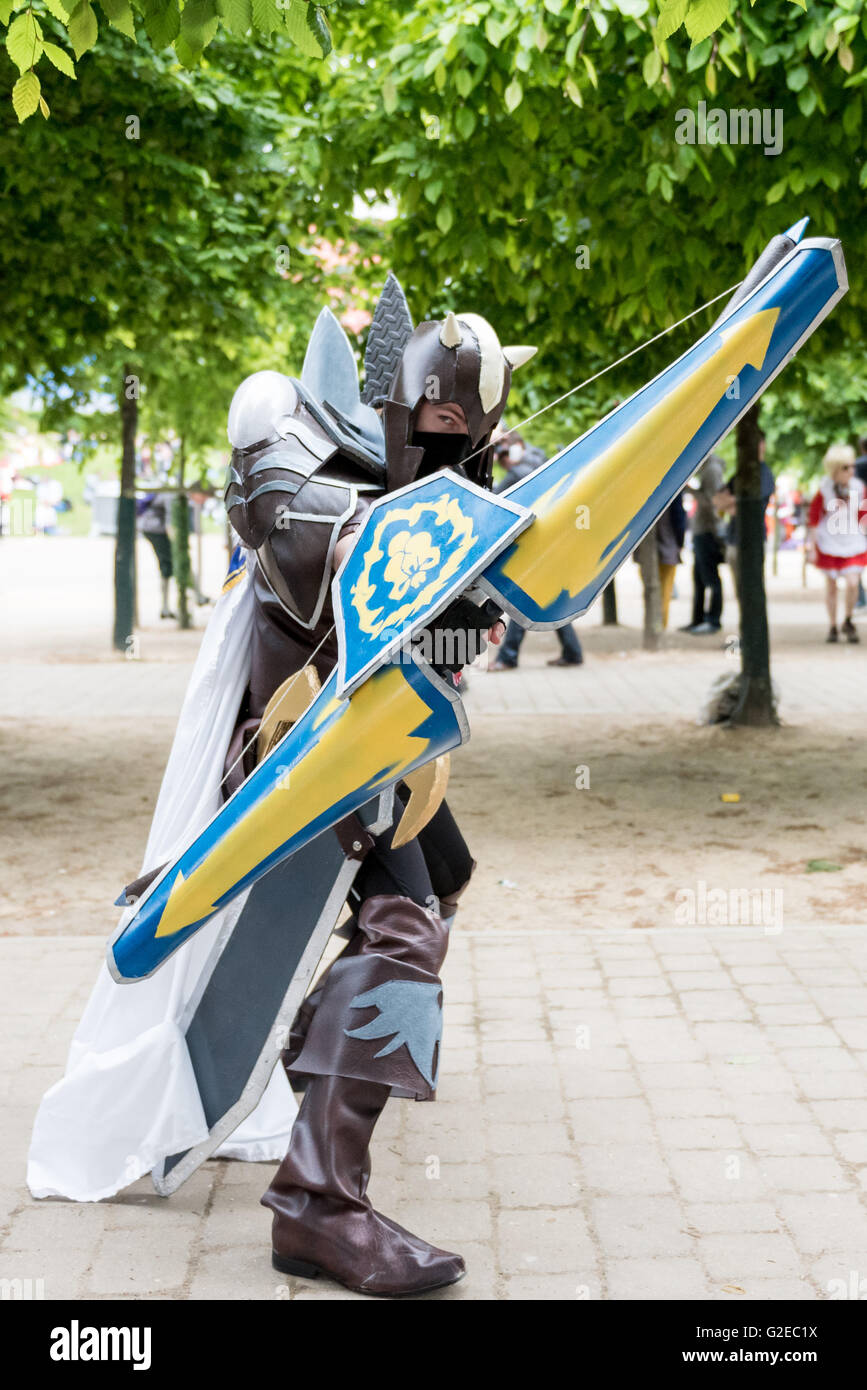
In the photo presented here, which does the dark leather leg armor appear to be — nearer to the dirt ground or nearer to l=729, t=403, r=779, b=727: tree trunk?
the dirt ground

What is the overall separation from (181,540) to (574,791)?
9107 millimetres

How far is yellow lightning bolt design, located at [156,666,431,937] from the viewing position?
2.56m

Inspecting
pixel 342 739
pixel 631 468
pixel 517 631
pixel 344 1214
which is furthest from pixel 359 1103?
pixel 517 631

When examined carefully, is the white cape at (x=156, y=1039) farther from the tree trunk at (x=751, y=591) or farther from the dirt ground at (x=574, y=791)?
the tree trunk at (x=751, y=591)

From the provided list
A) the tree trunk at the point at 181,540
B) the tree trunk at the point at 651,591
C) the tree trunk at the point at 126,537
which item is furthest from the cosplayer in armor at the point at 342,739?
the tree trunk at the point at 181,540

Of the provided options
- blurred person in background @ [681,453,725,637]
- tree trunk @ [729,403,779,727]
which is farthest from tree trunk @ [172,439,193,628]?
tree trunk @ [729,403,779,727]

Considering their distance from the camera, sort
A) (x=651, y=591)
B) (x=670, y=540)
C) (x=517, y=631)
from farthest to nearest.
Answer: (x=670, y=540)
(x=651, y=591)
(x=517, y=631)

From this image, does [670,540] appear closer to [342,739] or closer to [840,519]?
[840,519]

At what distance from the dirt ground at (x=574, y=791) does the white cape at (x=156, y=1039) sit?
228 centimetres

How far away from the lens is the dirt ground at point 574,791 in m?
5.97

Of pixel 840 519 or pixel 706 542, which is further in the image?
pixel 706 542

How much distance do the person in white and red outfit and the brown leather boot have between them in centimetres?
1173

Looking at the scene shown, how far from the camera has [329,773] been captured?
2613mm

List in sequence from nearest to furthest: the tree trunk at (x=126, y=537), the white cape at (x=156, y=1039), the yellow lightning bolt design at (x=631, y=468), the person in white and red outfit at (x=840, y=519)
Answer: the yellow lightning bolt design at (x=631, y=468) < the white cape at (x=156, y=1039) < the tree trunk at (x=126, y=537) < the person in white and red outfit at (x=840, y=519)
